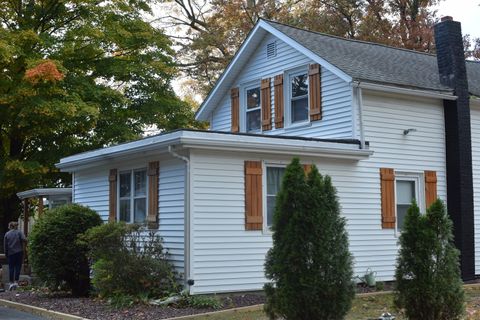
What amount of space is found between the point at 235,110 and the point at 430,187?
604 centimetres

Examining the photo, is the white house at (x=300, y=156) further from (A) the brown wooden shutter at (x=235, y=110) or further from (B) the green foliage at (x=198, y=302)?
(B) the green foliage at (x=198, y=302)

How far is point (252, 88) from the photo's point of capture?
62.6ft

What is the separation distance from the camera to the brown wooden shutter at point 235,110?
63.5 ft

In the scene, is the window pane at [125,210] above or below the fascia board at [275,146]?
below

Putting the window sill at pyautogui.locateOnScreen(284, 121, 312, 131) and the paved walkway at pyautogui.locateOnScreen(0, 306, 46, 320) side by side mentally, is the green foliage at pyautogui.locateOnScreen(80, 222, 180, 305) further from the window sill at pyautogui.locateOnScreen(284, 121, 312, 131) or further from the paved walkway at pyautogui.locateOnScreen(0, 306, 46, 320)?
the window sill at pyautogui.locateOnScreen(284, 121, 312, 131)

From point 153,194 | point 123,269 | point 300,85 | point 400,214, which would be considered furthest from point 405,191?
point 123,269

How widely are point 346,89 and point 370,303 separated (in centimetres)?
525

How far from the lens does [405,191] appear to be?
16562 millimetres

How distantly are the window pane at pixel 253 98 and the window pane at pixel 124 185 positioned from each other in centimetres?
485

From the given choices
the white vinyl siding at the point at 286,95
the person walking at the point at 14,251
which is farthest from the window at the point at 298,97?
the person walking at the point at 14,251

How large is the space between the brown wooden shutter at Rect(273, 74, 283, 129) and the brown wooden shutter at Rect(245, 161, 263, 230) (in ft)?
12.5

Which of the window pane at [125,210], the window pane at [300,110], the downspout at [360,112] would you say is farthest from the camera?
the window pane at [300,110]

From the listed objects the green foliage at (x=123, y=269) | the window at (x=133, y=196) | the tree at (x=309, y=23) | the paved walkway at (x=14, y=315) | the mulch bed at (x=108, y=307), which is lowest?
the paved walkway at (x=14, y=315)

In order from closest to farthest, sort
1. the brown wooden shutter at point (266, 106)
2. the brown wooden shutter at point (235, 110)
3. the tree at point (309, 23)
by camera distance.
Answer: the brown wooden shutter at point (266, 106) < the brown wooden shutter at point (235, 110) < the tree at point (309, 23)
